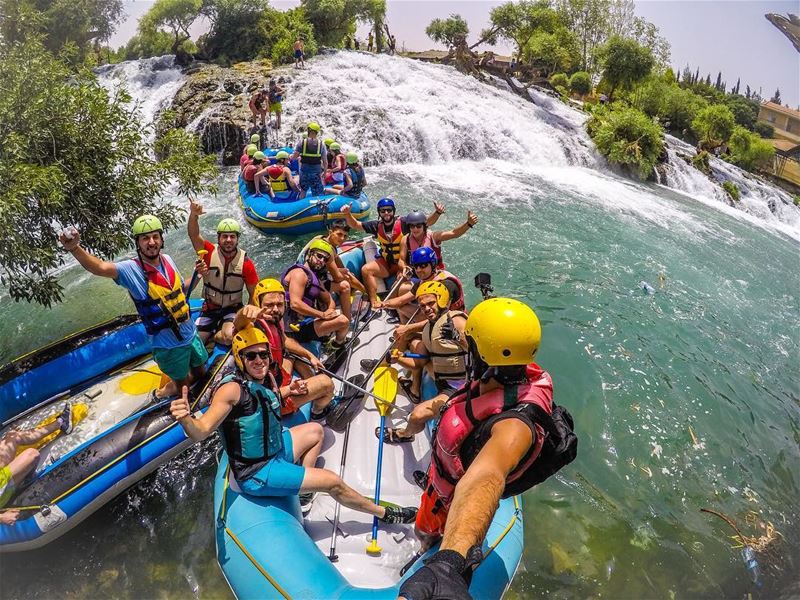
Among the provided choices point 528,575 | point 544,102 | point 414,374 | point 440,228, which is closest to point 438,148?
point 440,228

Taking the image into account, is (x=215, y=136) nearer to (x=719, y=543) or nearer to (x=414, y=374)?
(x=414, y=374)

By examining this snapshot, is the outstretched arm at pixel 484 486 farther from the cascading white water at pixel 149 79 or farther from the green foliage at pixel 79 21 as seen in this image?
the green foliage at pixel 79 21

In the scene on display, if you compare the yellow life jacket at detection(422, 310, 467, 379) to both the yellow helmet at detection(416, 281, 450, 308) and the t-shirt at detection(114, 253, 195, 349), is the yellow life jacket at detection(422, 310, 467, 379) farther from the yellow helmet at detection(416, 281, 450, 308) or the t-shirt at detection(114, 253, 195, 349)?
the t-shirt at detection(114, 253, 195, 349)

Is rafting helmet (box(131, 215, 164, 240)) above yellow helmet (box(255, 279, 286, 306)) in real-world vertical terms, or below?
above

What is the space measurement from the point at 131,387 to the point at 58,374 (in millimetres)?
693

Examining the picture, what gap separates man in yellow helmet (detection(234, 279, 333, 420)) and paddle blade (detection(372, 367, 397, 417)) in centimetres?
50

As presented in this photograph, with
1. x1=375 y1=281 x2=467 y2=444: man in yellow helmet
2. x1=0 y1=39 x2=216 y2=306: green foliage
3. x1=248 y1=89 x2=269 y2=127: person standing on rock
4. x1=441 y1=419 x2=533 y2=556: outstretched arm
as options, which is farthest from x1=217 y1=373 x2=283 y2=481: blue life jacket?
x1=248 y1=89 x2=269 y2=127: person standing on rock

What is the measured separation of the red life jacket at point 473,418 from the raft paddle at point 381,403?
4.09ft

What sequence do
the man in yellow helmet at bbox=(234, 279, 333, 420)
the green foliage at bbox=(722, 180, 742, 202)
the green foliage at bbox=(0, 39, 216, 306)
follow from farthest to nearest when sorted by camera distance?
the green foliage at bbox=(722, 180, 742, 202) → the green foliage at bbox=(0, 39, 216, 306) → the man in yellow helmet at bbox=(234, 279, 333, 420)

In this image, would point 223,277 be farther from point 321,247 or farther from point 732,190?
point 732,190

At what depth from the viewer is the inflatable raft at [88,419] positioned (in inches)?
142

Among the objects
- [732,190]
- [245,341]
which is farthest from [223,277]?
[732,190]

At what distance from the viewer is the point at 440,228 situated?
11.4 metres

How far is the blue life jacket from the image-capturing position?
309 cm
